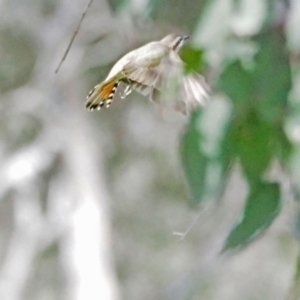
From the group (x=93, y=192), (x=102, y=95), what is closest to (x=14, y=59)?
(x=93, y=192)

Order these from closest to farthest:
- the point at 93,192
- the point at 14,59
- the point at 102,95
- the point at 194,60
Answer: the point at 194,60
the point at 102,95
the point at 93,192
the point at 14,59

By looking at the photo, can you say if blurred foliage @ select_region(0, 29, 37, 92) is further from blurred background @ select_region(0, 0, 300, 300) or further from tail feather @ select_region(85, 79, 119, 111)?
tail feather @ select_region(85, 79, 119, 111)

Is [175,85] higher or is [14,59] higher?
[175,85]

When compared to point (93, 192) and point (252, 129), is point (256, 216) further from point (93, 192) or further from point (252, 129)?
point (93, 192)

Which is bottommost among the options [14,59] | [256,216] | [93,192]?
[93,192]

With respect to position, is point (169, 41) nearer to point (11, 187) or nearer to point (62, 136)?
point (62, 136)

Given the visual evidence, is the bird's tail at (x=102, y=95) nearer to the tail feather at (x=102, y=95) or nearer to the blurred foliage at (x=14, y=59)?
the tail feather at (x=102, y=95)

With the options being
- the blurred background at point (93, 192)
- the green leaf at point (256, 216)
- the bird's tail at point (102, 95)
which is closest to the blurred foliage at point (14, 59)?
the blurred background at point (93, 192)

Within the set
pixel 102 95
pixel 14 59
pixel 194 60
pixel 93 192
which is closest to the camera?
pixel 194 60
